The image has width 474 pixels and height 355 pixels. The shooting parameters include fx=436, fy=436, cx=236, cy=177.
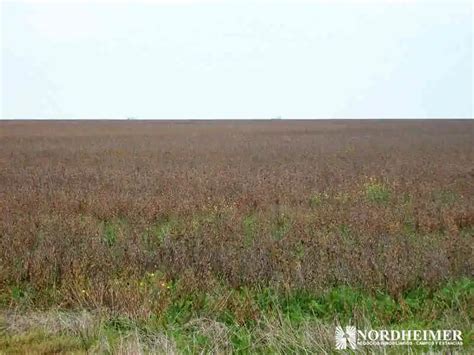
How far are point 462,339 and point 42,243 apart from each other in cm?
512

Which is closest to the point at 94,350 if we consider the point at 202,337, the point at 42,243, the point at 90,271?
the point at 202,337

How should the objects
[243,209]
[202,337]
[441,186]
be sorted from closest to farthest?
[202,337] → [243,209] → [441,186]

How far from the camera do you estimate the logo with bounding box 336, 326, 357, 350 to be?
3.59 meters

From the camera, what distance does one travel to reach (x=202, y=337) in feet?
12.6

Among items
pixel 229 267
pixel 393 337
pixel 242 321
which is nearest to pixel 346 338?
pixel 393 337

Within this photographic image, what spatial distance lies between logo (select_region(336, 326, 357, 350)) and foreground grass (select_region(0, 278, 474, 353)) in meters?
0.06

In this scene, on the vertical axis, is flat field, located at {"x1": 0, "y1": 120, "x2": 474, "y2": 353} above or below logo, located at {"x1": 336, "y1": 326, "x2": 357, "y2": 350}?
above

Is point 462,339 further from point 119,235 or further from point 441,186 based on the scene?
point 441,186

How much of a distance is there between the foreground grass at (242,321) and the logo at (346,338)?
0.20 ft

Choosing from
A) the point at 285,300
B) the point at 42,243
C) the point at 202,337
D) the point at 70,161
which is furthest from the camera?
the point at 70,161

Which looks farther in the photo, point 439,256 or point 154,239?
point 154,239

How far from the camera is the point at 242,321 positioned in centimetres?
406

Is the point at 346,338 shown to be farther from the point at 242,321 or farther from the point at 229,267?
the point at 229,267

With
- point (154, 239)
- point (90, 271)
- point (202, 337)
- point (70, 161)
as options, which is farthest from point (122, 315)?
point (70, 161)
